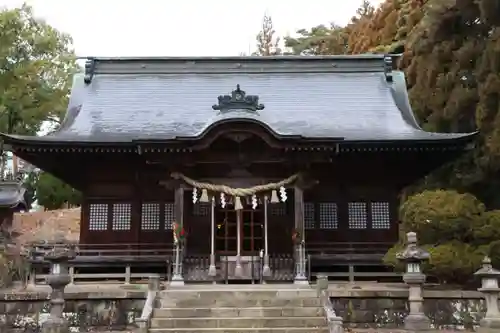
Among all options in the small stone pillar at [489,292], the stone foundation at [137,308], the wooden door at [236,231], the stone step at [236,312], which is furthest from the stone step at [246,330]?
the wooden door at [236,231]

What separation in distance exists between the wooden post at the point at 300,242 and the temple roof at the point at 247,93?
262cm

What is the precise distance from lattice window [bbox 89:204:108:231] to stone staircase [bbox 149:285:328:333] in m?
5.69

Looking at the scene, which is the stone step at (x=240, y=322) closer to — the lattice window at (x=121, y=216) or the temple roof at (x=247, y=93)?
the lattice window at (x=121, y=216)

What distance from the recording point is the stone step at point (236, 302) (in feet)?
41.8

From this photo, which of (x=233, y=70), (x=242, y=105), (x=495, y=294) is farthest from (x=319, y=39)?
(x=495, y=294)

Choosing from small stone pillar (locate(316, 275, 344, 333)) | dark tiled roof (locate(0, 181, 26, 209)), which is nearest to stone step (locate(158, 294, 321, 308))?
small stone pillar (locate(316, 275, 344, 333))

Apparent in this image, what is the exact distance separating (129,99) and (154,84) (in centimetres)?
151

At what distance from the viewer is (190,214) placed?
700 inches

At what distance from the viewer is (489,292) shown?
12250mm

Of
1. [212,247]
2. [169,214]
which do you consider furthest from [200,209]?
[212,247]

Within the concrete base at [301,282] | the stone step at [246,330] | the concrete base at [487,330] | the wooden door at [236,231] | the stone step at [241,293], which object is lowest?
the concrete base at [487,330]

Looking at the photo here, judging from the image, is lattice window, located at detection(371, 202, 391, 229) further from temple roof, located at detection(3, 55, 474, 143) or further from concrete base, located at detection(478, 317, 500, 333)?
A: concrete base, located at detection(478, 317, 500, 333)

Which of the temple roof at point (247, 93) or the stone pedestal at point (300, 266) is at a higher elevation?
the temple roof at point (247, 93)

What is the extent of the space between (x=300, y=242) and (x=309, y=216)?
2.69 meters
